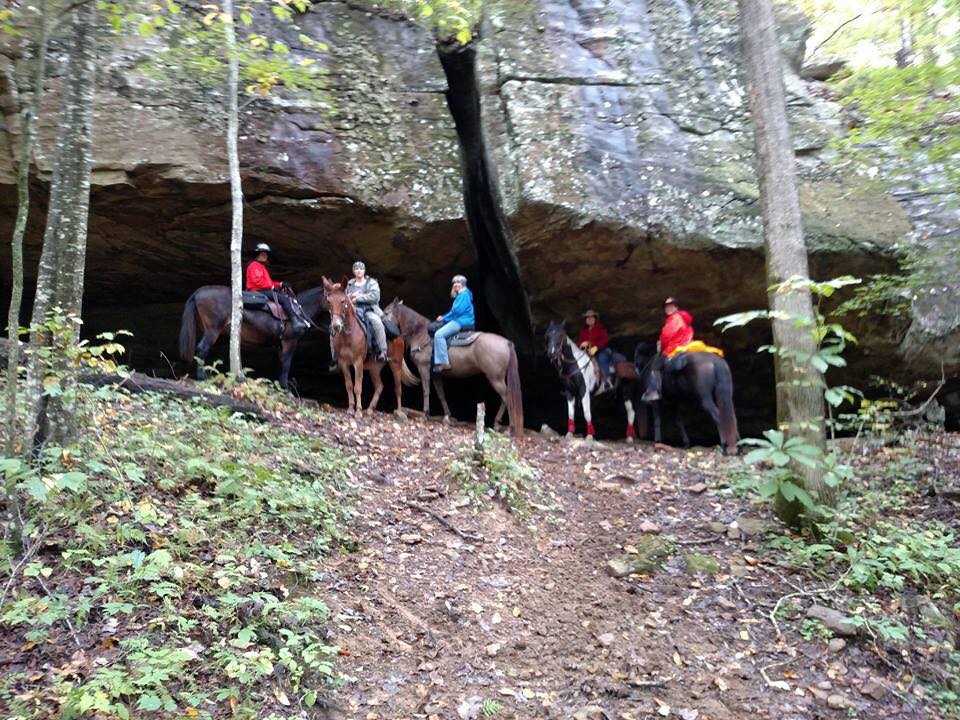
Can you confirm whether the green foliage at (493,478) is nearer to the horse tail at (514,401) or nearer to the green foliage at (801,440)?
the green foliage at (801,440)

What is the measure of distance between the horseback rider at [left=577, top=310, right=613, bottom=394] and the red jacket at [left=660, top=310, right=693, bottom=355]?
4.78ft

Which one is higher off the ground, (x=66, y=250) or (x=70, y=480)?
(x=66, y=250)

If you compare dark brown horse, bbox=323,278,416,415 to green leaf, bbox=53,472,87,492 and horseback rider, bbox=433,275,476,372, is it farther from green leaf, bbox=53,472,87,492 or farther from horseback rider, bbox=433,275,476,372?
green leaf, bbox=53,472,87,492

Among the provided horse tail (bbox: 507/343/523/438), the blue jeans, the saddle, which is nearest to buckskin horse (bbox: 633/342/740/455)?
horse tail (bbox: 507/343/523/438)

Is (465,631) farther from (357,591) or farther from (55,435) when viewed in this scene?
(55,435)

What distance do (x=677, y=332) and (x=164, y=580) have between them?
9635 millimetres

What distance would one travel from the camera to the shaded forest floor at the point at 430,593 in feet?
11.8

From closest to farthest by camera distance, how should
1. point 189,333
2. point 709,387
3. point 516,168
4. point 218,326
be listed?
point 189,333 → point 218,326 → point 516,168 → point 709,387

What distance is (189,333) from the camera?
1059cm

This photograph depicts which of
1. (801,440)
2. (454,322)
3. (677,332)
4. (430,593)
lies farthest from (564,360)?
(430,593)

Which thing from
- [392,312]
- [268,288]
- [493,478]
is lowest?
[493,478]

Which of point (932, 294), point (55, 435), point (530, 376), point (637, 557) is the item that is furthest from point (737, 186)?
point (55, 435)

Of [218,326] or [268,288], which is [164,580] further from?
[268,288]

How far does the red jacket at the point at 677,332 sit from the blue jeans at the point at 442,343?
385cm
